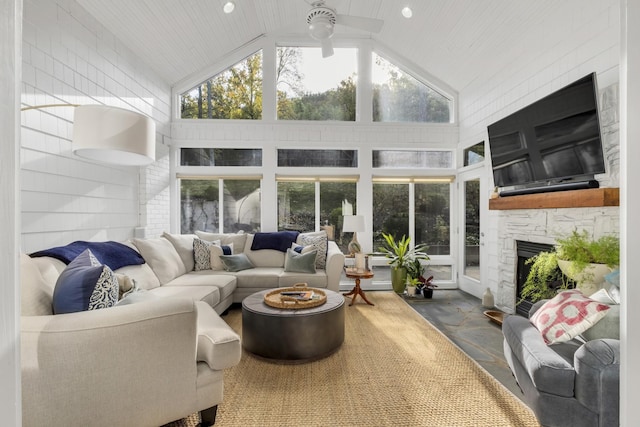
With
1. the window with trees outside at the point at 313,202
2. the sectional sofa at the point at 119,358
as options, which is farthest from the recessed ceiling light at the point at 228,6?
the sectional sofa at the point at 119,358

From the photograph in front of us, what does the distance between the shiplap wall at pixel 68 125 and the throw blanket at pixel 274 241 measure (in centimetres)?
156

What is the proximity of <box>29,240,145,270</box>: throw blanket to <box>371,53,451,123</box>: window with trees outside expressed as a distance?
4.02m

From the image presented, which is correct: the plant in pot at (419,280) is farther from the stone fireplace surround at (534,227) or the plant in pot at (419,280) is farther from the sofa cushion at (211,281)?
the sofa cushion at (211,281)

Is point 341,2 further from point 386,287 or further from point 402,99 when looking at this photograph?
point 386,287

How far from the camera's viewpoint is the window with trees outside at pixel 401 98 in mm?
5328

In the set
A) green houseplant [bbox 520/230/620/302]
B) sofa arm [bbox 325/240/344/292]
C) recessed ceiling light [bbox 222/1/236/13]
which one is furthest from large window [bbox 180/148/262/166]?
green houseplant [bbox 520/230/620/302]

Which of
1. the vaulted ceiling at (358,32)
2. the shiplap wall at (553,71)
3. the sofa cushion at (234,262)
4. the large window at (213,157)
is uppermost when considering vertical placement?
the vaulted ceiling at (358,32)

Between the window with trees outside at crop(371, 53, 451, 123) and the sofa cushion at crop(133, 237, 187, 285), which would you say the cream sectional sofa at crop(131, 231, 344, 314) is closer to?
the sofa cushion at crop(133, 237, 187, 285)

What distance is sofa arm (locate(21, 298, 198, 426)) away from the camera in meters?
1.37

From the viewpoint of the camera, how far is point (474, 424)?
6.10ft

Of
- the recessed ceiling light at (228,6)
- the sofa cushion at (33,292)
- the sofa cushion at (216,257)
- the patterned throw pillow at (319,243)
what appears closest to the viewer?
the sofa cushion at (33,292)

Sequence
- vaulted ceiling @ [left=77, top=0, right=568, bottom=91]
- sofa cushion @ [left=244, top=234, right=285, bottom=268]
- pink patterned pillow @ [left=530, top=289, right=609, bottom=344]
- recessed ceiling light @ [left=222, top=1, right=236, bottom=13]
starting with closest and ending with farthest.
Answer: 1. pink patterned pillow @ [left=530, top=289, right=609, bottom=344]
2. vaulted ceiling @ [left=77, top=0, right=568, bottom=91]
3. recessed ceiling light @ [left=222, top=1, right=236, bottom=13]
4. sofa cushion @ [left=244, top=234, right=285, bottom=268]

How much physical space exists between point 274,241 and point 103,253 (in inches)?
87.3

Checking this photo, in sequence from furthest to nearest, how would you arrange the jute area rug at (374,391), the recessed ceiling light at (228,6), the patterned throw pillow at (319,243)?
1. the patterned throw pillow at (319,243)
2. the recessed ceiling light at (228,6)
3. the jute area rug at (374,391)
